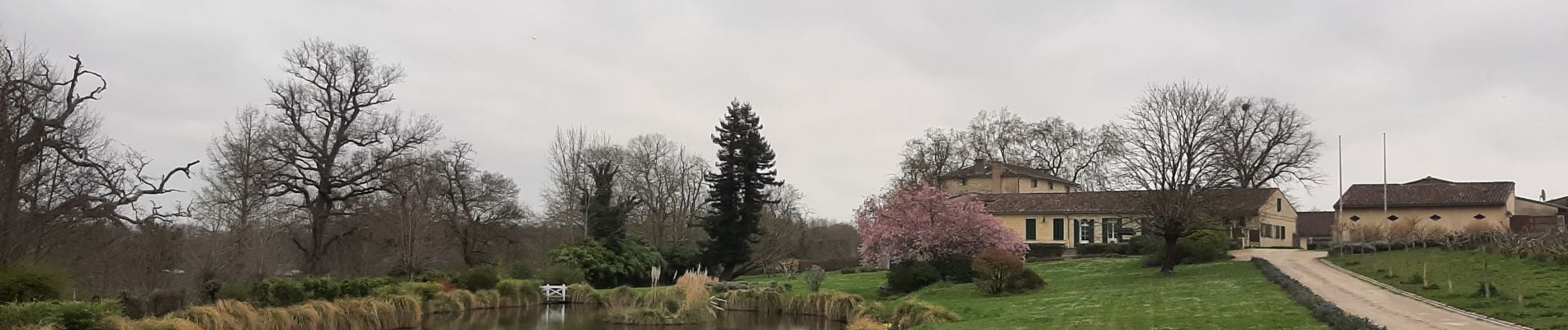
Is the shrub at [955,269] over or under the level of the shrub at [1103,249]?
under

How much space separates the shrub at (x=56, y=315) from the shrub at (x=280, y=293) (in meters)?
5.54

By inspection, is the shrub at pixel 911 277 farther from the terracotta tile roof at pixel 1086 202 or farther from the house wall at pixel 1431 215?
the house wall at pixel 1431 215

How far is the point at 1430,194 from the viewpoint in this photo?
43656 millimetres

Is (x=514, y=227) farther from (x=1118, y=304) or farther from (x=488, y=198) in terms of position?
(x=1118, y=304)

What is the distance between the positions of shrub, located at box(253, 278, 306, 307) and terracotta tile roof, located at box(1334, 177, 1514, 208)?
4095 centimetres

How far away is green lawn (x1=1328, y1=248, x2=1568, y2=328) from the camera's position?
15.8 meters

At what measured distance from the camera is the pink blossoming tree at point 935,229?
1187 inches

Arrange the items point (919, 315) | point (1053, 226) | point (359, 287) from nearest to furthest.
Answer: point (919, 315) → point (359, 287) → point (1053, 226)

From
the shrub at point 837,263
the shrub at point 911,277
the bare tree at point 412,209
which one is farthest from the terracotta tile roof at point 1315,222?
the bare tree at point 412,209

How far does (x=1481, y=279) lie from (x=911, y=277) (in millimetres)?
13387

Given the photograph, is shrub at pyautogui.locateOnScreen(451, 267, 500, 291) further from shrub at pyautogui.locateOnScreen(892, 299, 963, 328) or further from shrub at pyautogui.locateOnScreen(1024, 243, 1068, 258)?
shrub at pyautogui.locateOnScreen(1024, 243, 1068, 258)

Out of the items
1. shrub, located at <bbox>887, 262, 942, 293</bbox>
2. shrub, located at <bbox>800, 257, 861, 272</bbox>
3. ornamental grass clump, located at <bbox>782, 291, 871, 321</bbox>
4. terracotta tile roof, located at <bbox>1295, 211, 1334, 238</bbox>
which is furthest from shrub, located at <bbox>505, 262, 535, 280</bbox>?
terracotta tile roof, located at <bbox>1295, 211, 1334, 238</bbox>

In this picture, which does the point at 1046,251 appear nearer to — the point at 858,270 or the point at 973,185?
the point at 858,270

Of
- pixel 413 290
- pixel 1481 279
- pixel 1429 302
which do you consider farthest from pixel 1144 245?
pixel 413 290
